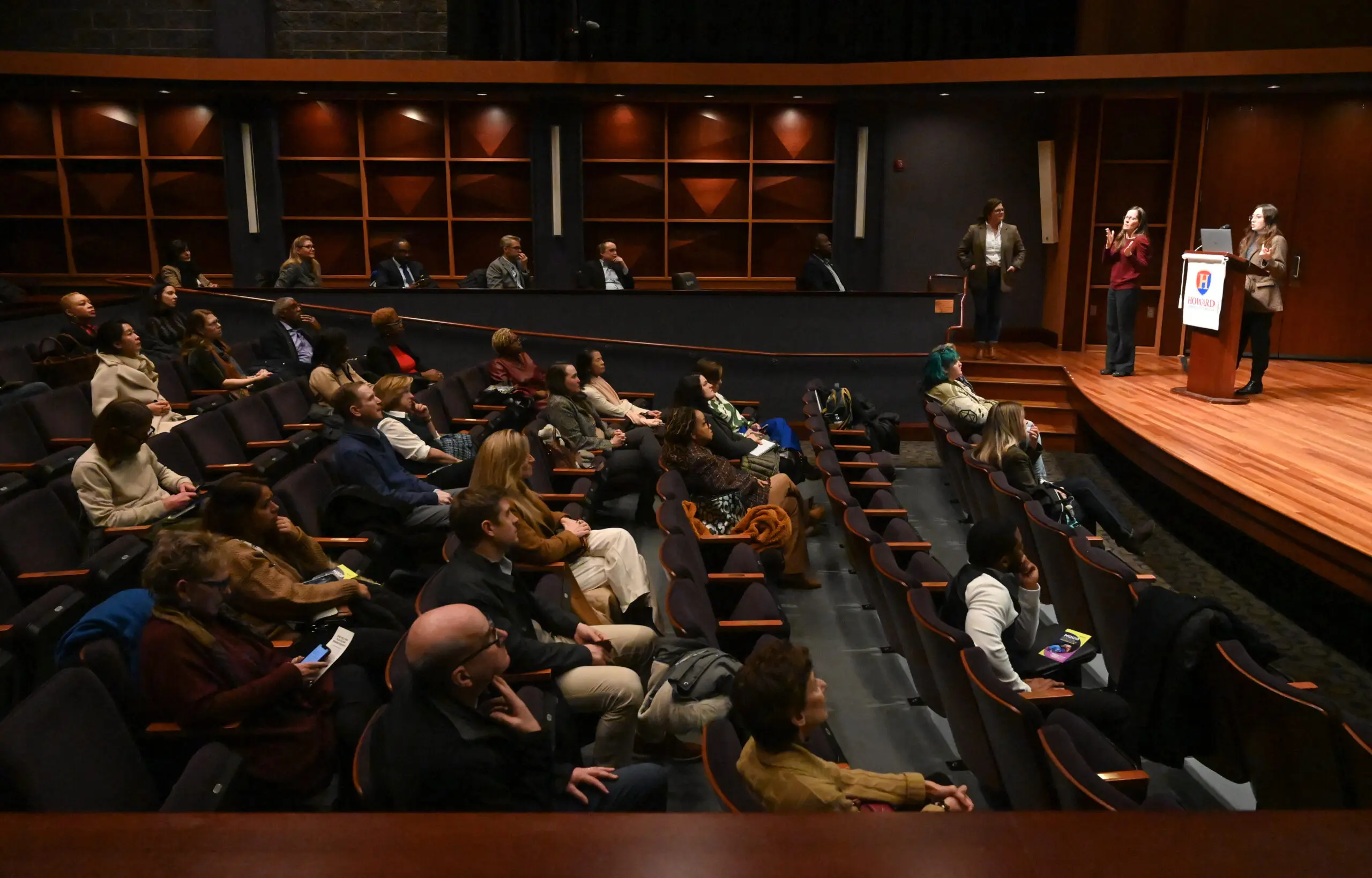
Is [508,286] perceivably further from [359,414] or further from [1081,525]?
[1081,525]

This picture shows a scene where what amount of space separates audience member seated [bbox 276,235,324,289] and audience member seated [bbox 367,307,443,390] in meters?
1.39

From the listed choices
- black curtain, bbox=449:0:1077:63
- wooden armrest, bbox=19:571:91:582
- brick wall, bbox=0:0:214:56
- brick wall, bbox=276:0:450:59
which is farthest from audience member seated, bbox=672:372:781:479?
brick wall, bbox=0:0:214:56

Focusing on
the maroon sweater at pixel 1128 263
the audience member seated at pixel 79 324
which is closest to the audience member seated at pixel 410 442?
the audience member seated at pixel 79 324

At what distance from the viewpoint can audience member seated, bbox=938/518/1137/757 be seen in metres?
2.62

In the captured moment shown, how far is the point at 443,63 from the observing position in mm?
8125

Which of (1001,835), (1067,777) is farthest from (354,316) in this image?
(1001,835)

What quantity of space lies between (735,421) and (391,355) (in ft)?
7.27

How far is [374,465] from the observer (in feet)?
12.8

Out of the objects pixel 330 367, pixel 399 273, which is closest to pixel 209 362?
pixel 330 367

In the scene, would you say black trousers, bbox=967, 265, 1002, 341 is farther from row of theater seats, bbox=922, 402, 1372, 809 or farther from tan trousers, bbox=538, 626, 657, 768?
tan trousers, bbox=538, 626, 657, 768

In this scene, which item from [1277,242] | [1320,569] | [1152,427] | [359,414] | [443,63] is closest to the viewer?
[1320,569]

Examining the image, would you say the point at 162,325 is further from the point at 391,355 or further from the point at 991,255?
the point at 991,255

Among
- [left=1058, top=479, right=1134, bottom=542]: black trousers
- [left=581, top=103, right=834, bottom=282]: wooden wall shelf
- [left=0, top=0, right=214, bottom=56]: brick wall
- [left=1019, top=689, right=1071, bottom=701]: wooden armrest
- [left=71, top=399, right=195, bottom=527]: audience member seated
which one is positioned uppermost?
[left=0, top=0, right=214, bottom=56]: brick wall

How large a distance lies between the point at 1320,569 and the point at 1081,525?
44.4 inches
